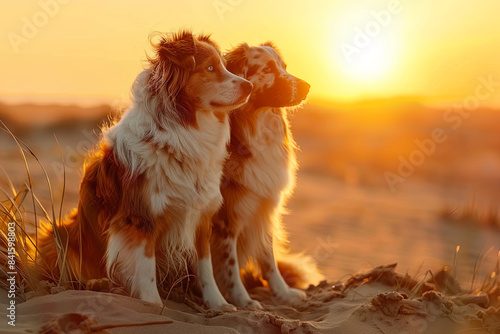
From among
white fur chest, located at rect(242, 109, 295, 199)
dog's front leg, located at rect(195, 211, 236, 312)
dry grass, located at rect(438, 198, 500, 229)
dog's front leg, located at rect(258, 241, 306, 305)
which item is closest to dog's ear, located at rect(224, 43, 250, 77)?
white fur chest, located at rect(242, 109, 295, 199)

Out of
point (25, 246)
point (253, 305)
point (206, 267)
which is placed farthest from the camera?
point (253, 305)

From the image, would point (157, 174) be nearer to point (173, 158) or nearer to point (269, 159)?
point (173, 158)

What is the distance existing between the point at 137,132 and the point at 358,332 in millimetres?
2010

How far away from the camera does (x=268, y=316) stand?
358cm

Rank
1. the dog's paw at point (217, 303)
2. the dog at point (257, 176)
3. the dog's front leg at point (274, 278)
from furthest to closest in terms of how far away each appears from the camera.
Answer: the dog's front leg at point (274, 278) < the dog at point (257, 176) < the dog's paw at point (217, 303)

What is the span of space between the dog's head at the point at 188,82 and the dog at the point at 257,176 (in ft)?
2.17

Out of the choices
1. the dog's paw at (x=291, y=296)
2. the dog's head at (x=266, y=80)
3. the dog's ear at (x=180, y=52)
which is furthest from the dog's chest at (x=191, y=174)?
the dog's paw at (x=291, y=296)

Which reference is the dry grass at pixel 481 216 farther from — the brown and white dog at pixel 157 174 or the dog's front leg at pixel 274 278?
the brown and white dog at pixel 157 174

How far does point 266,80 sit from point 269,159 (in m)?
0.69

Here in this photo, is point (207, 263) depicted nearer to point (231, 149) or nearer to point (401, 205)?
point (231, 149)

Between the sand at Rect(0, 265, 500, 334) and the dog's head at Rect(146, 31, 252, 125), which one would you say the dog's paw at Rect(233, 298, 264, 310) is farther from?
the dog's head at Rect(146, 31, 252, 125)

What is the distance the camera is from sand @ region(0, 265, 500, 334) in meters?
3.10

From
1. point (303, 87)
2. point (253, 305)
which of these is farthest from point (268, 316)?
point (303, 87)

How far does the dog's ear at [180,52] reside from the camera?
398cm
